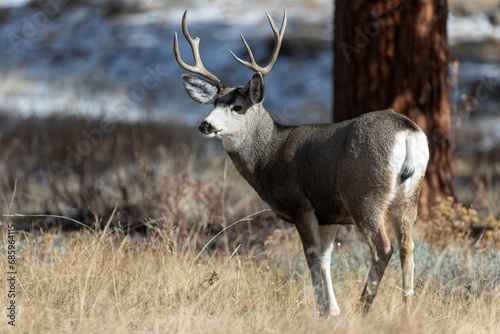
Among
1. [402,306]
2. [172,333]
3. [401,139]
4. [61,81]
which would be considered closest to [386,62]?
[401,139]

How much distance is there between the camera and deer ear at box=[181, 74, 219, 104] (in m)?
4.98

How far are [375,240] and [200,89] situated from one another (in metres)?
1.75

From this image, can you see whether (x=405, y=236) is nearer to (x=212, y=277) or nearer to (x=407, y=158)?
(x=407, y=158)

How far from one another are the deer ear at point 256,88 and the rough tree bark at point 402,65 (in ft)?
7.34

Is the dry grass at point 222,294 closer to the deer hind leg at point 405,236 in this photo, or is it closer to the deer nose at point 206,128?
the deer hind leg at point 405,236

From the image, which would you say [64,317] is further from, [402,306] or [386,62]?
[386,62]

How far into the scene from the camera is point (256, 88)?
4.65 meters

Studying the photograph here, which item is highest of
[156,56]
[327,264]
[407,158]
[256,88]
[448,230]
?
[256,88]

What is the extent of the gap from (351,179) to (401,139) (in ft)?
1.30

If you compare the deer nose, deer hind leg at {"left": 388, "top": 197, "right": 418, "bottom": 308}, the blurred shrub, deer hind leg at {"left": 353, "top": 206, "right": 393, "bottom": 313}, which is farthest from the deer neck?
the blurred shrub

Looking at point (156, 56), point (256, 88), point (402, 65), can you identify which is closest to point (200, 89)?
point (256, 88)

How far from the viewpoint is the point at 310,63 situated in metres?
15.2

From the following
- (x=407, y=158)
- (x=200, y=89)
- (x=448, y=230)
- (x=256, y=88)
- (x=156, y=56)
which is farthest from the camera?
(x=156, y=56)

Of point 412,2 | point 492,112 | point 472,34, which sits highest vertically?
point 412,2
